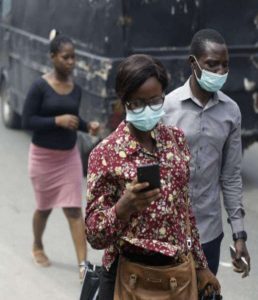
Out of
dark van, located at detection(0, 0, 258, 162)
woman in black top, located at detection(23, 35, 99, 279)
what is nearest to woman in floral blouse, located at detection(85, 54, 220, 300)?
woman in black top, located at detection(23, 35, 99, 279)

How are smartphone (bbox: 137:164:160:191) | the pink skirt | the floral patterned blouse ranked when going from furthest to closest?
the pink skirt → the floral patterned blouse → smartphone (bbox: 137:164:160:191)

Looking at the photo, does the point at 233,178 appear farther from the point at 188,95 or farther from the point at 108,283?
the point at 108,283

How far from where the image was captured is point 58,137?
5.44m

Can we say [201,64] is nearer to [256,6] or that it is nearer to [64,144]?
[64,144]

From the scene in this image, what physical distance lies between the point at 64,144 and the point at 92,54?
2.22m

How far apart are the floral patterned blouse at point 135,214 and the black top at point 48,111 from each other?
251 cm

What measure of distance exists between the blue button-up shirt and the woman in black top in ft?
5.88

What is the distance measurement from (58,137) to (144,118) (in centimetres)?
275

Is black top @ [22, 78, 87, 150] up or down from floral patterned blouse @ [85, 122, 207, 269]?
down

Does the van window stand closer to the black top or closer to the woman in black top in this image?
the woman in black top

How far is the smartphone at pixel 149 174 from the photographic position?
251 centimetres

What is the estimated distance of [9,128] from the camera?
10.9 m

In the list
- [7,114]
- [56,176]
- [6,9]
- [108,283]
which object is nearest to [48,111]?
[56,176]

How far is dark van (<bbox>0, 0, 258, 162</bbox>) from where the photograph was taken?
7297 mm
